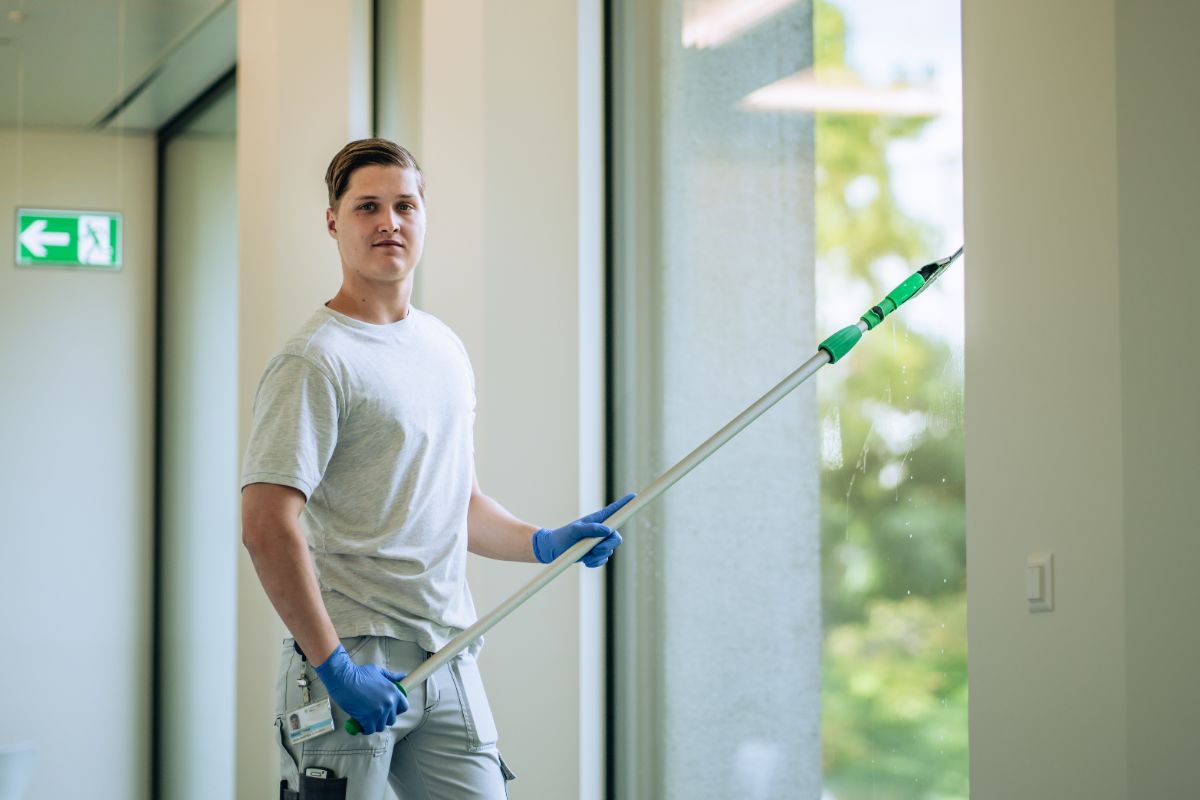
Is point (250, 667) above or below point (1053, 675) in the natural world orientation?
below

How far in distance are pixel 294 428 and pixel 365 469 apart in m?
0.15

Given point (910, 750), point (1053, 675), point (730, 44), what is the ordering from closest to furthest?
point (1053, 675)
point (910, 750)
point (730, 44)

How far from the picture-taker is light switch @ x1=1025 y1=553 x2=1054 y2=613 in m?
1.79

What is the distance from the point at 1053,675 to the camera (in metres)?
1.78

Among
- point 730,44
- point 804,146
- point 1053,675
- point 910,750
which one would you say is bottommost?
point 910,750

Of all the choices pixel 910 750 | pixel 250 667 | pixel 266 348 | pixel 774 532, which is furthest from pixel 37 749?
pixel 910 750

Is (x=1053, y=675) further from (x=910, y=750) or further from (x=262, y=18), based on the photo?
(x=262, y=18)

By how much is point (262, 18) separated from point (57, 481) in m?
1.25

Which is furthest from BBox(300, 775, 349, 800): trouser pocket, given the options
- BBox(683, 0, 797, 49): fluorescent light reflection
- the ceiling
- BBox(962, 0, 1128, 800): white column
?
the ceiling

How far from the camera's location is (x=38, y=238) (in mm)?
3547

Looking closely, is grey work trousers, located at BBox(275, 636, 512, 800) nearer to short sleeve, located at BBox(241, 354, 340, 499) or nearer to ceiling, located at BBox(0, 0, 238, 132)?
short sleeve, located at BBox(241, 354, 340, 499)

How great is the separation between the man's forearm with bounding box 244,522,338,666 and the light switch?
36.8 inches

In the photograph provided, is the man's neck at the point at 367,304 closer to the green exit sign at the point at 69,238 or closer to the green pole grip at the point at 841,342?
the green pole grip at the point at 841,342

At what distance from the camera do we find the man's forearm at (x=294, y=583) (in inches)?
78.9
